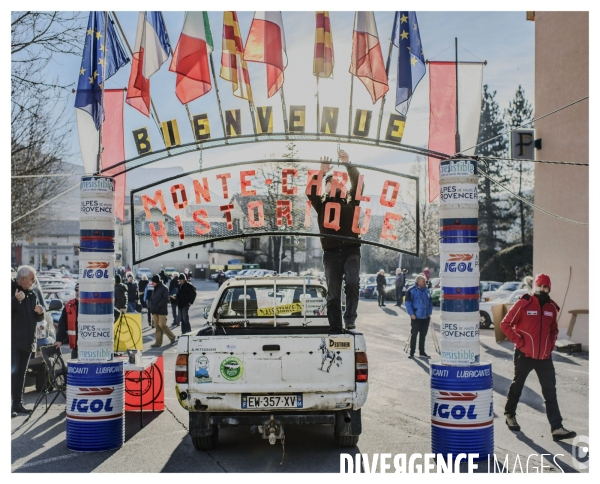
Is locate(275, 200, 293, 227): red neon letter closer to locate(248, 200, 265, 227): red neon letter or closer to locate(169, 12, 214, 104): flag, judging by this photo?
locate(248, 200, 265, 227): red neon letter

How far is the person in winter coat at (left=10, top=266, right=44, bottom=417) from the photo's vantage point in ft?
28.1

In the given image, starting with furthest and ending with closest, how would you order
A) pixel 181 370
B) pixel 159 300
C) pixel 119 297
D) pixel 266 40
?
1. pixel 119 297
2. pixel 159 300
3. pixel 266 40
4. pixel 181 370

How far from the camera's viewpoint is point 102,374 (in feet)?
22.7

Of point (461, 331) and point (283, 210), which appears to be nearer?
point (461, 331)

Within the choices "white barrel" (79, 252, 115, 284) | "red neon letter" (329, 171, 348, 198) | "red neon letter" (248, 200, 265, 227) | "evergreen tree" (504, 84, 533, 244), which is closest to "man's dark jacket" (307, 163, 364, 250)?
"red neon letter" (329, 171, 348, 198)

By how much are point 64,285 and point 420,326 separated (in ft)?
77.0

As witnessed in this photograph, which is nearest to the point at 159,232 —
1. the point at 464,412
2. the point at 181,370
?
the point at 181,370

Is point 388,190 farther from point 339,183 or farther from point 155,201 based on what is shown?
point 155,201

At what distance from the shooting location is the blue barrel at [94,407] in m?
6.79

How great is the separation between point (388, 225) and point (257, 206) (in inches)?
66.8

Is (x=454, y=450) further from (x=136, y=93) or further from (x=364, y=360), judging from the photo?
(x=136, y=93)

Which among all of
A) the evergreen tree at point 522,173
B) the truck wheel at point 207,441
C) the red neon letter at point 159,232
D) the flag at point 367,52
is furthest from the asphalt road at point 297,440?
the evergreen tree at point 522,173

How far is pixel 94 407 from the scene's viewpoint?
684cm

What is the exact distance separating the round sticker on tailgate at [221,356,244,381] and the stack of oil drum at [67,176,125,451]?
1.46m
